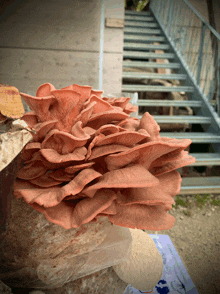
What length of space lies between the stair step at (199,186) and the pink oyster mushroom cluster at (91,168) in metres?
1.92

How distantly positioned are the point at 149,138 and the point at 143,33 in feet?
11.9

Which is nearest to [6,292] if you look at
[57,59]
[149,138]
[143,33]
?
[149,138]

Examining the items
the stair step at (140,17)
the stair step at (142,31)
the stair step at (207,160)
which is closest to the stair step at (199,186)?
the stair step at (207,160)

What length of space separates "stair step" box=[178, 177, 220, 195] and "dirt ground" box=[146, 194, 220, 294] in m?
0.07

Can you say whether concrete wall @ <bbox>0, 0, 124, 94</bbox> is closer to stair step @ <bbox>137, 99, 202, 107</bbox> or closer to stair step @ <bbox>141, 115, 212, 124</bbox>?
stair step @ <bbox>137, 99, 202, 107</bbox>

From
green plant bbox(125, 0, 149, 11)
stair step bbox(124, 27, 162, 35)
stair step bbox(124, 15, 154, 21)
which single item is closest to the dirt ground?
stair step bbox(124, 27, 162, 35)

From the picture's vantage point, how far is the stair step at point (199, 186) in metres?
2.11

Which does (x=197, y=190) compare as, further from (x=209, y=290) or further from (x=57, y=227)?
(x=57, y=227)

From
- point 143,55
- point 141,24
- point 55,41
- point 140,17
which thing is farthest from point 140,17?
point 55,41

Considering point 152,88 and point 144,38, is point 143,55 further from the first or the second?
point 152,88

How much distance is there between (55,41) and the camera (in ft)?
6.25

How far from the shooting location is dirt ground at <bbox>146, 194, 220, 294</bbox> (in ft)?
2.70

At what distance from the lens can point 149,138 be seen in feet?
1.05

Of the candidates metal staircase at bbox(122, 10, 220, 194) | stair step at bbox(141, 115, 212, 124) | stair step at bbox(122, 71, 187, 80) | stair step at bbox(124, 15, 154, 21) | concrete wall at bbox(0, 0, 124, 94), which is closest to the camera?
concrete wall at bbox(0, 0, 124, 94)
